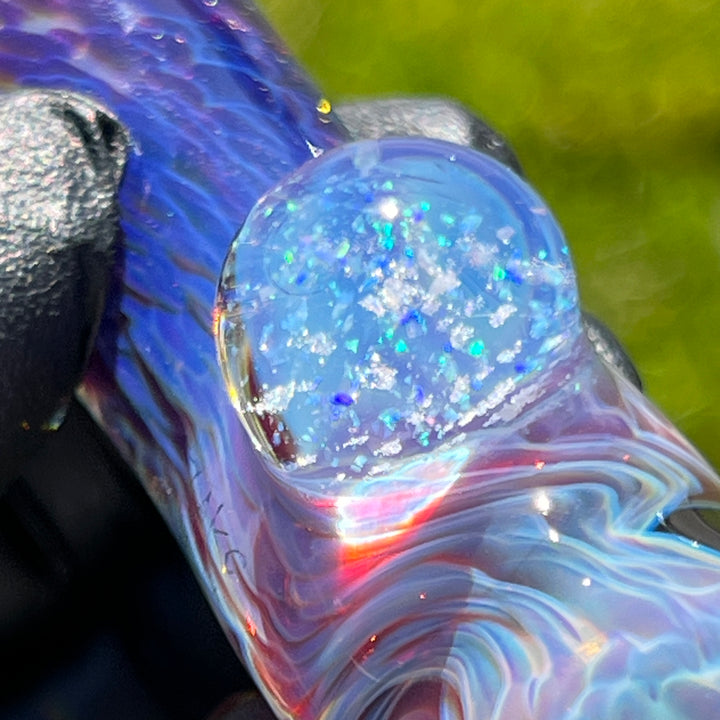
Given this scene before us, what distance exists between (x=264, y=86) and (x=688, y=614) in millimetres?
306

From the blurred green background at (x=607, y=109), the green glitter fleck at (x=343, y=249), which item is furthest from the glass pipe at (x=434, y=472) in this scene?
the blurred green background at (x=607, y=109)

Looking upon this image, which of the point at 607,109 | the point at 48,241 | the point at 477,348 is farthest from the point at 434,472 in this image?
the point at 607,109

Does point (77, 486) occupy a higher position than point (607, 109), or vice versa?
point (607, 109)

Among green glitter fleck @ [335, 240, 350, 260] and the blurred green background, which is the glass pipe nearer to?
green glitter fleck @ [335, 240, 350, 260]

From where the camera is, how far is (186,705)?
58cm

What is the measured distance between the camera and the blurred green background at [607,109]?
0.95 meters

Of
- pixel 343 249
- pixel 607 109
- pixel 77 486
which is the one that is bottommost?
pixel 77 486

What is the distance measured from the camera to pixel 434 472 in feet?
1.25

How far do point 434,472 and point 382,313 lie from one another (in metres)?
0.07

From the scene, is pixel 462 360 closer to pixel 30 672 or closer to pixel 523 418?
pixel 523 418

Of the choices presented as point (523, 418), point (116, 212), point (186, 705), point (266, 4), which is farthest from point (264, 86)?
point (266, 4)

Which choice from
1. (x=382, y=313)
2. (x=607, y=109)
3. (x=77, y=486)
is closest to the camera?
(x=382, y=313)

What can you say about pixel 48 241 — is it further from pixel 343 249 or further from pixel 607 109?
pixel 607 109

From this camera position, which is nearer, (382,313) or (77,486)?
(382,313)
